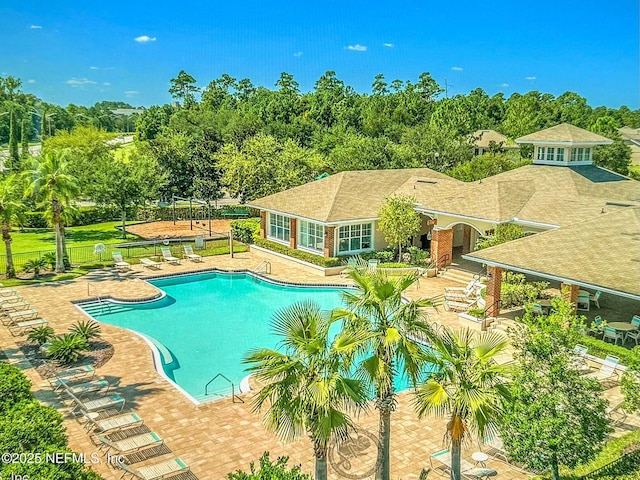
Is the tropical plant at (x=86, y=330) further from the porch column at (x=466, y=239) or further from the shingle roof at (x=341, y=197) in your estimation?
the porch column at (x=466, y=239)

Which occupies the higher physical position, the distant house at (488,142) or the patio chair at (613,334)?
the distant house at (488,142)

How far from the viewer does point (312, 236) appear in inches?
1283

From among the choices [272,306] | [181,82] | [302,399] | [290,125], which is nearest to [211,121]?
[290,125]

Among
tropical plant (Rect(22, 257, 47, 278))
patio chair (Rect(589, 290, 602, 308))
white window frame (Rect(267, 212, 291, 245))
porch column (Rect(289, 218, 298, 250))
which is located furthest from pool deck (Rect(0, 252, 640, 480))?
white window frame (Rect(267, 212, 291, 245))

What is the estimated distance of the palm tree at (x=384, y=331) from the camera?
9.45m

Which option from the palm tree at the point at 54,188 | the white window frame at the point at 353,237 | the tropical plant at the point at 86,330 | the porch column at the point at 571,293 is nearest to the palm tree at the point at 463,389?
the porch column at the point at 571,293

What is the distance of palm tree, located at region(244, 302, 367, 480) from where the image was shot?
8.92 metres

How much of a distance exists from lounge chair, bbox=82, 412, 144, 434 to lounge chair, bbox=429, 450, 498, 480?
23.2 ft

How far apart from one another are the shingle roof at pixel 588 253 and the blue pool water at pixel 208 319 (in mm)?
6851

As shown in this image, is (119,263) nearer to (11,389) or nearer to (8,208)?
(8,208)

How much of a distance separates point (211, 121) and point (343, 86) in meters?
31.6

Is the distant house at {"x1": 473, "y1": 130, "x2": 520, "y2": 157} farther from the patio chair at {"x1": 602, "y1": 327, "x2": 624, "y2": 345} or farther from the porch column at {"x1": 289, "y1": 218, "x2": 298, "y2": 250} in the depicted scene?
the patio chair at {"x1": 602, "y1": 327, "x2": 624, "y2": 345}

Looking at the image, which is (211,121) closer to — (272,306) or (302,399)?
(272,306)

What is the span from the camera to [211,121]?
63.0 m
